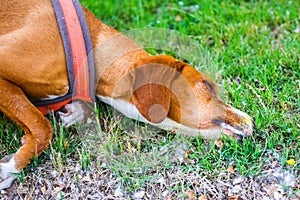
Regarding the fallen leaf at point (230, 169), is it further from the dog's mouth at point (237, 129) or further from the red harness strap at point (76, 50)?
the red harness strap at point (76, 50)

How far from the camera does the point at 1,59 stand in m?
3.62

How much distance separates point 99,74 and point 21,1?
75 centimetres

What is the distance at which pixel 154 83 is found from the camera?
140 inches

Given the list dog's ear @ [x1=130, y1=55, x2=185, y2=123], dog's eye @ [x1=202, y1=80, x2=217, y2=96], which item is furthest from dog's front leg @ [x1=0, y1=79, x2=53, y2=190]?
dog's eye @ [x1=202, y1=80, x2=217, y2=96]

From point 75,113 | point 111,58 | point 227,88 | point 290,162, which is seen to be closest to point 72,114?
point 75,113

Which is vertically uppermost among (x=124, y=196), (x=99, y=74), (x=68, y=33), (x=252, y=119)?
(x=68, y=33)

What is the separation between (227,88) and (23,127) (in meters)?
1.54

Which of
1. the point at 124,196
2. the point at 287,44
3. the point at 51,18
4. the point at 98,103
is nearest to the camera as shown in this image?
the point at 124,196

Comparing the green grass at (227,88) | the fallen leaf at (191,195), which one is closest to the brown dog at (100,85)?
the green grass at (227,88)

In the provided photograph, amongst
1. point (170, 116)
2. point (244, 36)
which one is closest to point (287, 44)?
point (244, 36)

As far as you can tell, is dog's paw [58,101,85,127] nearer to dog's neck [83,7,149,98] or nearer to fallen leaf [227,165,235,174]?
dog's neck [83,7,149,98]

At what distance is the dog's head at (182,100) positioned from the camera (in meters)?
3.59

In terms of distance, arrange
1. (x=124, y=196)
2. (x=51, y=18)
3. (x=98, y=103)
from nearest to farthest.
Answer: (x=124, y=196) → (x=51, y=18) → (x=98, y=103)

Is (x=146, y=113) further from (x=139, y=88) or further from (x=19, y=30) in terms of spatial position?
(x=19, y=30)
